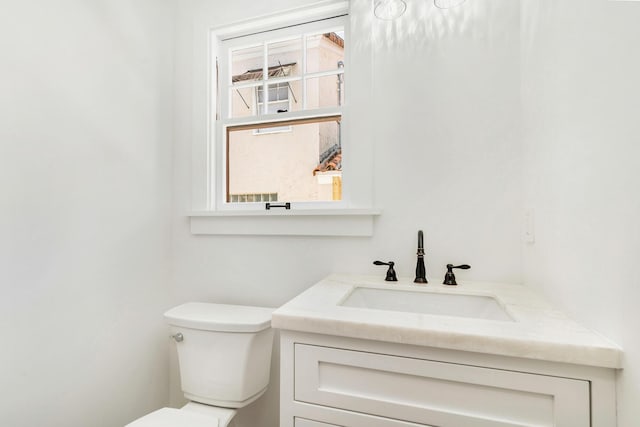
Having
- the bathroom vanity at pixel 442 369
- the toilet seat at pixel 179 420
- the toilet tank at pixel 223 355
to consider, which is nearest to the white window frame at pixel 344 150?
the toilet tank at pixel 223 355

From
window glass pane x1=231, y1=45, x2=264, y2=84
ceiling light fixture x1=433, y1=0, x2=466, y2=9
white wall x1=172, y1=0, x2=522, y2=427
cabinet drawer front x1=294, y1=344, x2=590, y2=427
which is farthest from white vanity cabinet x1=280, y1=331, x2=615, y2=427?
window glass pane x1=231, y1=45, x2=264, y2=84

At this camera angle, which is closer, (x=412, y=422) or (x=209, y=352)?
(x=412, y=422)

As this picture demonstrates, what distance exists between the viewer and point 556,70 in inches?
35.0

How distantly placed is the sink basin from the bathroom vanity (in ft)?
0.49

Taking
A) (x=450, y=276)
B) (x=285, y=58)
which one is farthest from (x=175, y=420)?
(x=285, y=58)

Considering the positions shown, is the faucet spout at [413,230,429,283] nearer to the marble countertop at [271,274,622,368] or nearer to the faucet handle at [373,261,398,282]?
the faucet handle at [373,261,398,282]

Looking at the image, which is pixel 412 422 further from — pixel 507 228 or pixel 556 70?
pixel 556 70

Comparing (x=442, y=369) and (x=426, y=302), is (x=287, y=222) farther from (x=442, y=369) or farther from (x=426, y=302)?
(x=442, y=369)

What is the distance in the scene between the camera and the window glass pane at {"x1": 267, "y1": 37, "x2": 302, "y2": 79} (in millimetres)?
1672

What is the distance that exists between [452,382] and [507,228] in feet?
2.57

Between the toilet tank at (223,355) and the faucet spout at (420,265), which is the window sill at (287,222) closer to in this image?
the faucet spout at (420,265)

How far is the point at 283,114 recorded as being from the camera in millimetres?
1630

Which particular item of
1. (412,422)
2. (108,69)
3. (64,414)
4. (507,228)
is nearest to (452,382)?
(412,422)

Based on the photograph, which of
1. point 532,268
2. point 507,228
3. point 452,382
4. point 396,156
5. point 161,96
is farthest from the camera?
point 161,96
